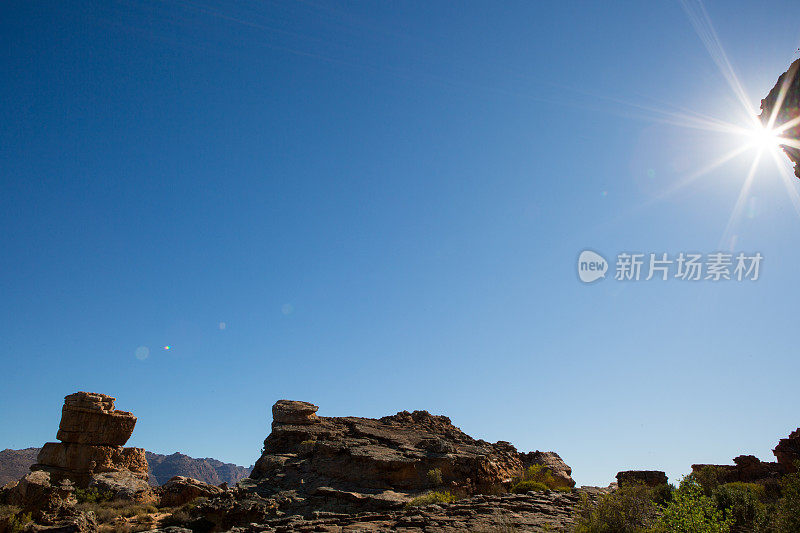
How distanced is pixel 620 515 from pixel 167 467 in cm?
17444

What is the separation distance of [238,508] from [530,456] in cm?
2279

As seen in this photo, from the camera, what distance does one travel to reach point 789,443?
3400 centimetres

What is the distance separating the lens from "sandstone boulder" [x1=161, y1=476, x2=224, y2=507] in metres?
23.2

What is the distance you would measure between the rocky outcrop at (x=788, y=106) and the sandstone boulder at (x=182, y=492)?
29114 mm

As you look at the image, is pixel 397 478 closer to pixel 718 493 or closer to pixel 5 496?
pixel 718 493

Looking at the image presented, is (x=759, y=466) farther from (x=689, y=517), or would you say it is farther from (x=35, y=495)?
(x=35, y=495)

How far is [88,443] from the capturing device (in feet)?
81.3

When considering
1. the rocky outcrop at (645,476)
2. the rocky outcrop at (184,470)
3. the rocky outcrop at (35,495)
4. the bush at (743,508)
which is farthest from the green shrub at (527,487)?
the rocky outcrop at (184,470)

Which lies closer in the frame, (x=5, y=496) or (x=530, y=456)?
(x=5, y=496)

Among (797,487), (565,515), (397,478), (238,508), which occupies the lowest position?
(238,508)

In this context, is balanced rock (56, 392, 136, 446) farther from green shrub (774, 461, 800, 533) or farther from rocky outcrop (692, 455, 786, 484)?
rocky outcrop (692, 455, 786, 484)

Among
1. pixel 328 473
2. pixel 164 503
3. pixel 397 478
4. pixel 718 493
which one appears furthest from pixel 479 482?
pixel 164 503

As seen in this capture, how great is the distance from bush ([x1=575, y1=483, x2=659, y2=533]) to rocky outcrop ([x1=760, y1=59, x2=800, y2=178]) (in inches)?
425

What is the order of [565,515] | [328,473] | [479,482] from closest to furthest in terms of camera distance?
1. [565,515]
2. [328,473]
3. [479,482]
